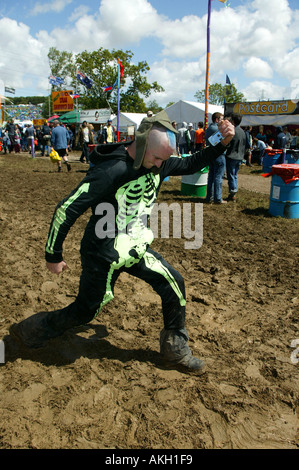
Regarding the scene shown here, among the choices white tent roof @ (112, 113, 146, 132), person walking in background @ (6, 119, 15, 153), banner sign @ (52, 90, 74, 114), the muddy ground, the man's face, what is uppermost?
banner sign @ (52, 90, 74, 114)

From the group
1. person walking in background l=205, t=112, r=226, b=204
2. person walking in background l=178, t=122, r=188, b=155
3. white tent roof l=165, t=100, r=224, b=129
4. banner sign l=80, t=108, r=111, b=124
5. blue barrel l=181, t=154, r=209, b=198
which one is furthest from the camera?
banner sign l=80, t=108, r=111, b=124

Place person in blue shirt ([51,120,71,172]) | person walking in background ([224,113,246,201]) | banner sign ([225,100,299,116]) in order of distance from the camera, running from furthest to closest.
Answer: banner sign ([225,100,299,116])
person in blue shirt ([51,120,71,172])
person walking in background ([224,113,246,201])

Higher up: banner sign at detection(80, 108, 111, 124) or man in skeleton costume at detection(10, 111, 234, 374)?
banner sign at detection(80, 108, 111, 124)

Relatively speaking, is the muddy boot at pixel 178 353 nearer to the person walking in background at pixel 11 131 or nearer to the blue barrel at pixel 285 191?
the blue barrel at pixel 285 191

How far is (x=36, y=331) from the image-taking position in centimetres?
274

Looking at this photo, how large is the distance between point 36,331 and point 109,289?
76 centimetres

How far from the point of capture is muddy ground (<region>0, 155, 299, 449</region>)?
216cm

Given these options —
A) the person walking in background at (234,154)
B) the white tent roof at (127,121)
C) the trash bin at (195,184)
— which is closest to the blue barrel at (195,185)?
the trash bin at (195,184)

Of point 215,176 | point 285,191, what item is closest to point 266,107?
point 215,176

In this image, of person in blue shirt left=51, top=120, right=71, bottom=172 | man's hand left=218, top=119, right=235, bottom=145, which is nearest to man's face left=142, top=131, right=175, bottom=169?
man's hand left=218, top=119, right=235, bottom=145

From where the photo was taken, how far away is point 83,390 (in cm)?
249

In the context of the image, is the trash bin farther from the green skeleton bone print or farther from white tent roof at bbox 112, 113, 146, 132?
white tent roof at bbox 112, 113, 146, 132

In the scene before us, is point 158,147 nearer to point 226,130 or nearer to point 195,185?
point 226,130

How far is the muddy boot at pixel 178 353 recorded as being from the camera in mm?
2641
